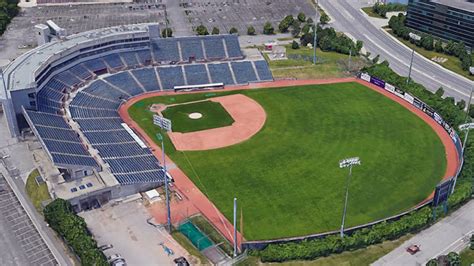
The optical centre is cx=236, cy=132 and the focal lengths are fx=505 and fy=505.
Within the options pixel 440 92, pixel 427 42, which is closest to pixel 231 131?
pixel 440 92

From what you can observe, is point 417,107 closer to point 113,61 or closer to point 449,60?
point 449,60

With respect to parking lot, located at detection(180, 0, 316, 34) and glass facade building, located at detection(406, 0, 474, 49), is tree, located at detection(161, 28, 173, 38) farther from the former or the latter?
glass facade building, located at detection(406, 0, 474, 49)

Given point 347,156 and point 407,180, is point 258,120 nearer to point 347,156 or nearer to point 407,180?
point 347,156

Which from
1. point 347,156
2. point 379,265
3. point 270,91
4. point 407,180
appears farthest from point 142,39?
point 379,265

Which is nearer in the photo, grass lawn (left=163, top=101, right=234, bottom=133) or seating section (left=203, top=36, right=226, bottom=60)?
grass lawn (left=163, top=101, right=234, bottom=133)

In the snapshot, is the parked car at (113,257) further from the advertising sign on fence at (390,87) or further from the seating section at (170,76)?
the advertising sign on fence at (390,87)

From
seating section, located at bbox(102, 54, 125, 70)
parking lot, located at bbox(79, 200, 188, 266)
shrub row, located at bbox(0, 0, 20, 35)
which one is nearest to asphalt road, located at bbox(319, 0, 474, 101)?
seating section, located at bbox(102, 54, 125, 70)
